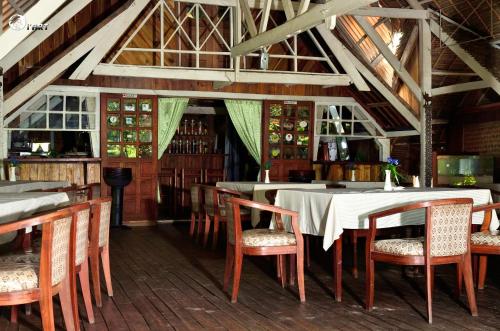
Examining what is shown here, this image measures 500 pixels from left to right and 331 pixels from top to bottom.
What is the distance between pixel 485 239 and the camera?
4.71 meters

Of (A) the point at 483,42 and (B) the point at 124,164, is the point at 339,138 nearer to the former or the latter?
(A) the point at 483,42

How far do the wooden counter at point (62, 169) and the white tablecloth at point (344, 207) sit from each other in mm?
6144

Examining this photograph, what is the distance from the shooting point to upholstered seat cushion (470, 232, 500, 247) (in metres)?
4.67

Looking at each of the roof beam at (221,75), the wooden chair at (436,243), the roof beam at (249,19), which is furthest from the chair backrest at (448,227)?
the roof beam at (221,75)

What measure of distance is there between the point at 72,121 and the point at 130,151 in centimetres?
115

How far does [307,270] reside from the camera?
6.14m

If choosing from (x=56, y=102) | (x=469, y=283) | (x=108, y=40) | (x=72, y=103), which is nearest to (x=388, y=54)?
(x=108, y=40)

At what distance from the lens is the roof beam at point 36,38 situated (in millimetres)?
8273

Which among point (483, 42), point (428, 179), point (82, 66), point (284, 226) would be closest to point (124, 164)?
point (82, 66)

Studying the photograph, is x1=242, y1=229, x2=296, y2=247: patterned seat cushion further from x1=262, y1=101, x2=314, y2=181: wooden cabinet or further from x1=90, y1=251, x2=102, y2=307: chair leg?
x1=262, y1=101, x2=314, y2=181: wooden cabinet

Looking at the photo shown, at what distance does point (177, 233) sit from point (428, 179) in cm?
443

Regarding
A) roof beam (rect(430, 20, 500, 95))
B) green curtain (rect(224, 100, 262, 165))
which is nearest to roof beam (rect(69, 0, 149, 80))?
green curtain (rect(224, 100, 262, 165))

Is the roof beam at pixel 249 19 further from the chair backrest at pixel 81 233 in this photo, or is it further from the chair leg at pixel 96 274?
the chair backrest at pixel 81 233

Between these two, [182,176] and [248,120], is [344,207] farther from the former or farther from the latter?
[182,176]
